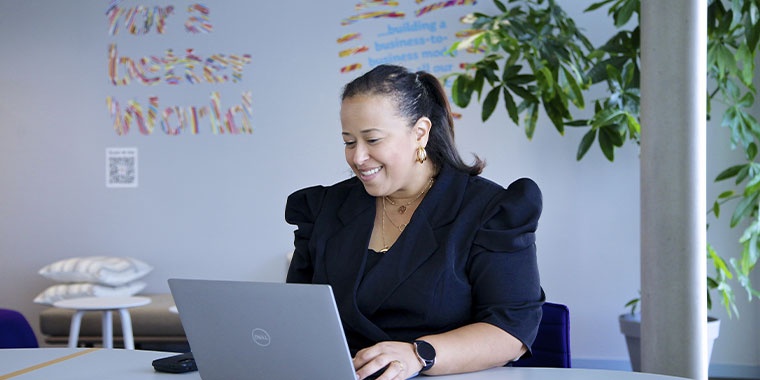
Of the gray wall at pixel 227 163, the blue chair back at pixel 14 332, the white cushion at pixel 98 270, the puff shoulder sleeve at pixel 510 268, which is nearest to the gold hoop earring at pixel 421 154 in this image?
the puff shoulder sleeve at pixel 510 268

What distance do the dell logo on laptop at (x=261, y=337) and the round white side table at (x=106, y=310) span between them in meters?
3.16

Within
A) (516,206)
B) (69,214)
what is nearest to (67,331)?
(69,214)

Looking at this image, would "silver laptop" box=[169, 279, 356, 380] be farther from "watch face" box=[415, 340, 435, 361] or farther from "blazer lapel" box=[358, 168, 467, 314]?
"blazer lapel" box=[358, 168, 467, 314]

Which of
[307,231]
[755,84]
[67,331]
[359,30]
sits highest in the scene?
[359,30]

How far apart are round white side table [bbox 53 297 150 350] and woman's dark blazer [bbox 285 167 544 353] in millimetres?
2646

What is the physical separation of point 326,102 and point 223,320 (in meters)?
3.88

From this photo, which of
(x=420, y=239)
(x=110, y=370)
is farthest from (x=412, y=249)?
(x=110, y=370)

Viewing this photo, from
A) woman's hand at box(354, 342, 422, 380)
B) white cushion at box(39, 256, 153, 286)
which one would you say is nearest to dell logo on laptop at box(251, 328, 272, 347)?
woman's hand at box(354, 342, 422, 380)

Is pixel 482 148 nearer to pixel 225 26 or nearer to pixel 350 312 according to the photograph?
pixel 225 26

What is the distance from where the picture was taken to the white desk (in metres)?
1.76

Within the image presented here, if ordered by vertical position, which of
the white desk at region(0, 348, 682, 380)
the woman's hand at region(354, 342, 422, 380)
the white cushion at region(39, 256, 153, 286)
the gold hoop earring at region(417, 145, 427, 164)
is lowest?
the white cushion at region(39, 256, 153, 286)

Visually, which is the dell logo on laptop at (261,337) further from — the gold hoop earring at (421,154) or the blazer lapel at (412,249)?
the gold hoop earring at (421,154)

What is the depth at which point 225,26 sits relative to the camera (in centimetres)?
541

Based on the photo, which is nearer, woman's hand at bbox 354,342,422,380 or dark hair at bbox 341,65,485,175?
woman's hand at bbox 354,342,422,380
